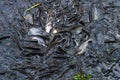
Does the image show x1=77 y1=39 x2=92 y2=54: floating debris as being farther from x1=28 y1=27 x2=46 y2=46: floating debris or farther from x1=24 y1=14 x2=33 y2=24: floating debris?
x1=24 y1=14 x2=33 y2=24: floating debris

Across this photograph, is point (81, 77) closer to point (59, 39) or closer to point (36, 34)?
point (59, 39)

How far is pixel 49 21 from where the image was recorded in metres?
3.18

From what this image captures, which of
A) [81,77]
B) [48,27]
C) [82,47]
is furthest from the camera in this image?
[48,27]

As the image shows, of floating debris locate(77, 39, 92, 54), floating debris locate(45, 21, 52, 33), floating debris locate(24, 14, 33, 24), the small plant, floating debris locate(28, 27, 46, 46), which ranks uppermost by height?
floating debris locate(24, 14, 33, 24)

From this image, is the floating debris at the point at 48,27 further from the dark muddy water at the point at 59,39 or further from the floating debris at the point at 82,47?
the floating debris at the point at 82,47

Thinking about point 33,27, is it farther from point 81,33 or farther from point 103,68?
point 103,68

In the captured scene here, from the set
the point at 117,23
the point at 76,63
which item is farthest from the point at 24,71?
the point at 117,23

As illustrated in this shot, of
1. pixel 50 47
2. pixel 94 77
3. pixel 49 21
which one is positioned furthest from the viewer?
pixel 49 21

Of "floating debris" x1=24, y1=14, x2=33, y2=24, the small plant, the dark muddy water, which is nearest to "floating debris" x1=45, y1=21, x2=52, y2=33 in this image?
the dark muddy water

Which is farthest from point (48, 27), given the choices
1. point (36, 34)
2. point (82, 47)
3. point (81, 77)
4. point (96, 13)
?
point (81, 77)

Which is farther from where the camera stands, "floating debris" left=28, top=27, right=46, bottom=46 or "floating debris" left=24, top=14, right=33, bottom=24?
"floating debris" left=24, top=14, right=33, bottom=24

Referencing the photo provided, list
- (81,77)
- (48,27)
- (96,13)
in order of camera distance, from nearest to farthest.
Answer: (81,77)
(48,27)
(96,13)

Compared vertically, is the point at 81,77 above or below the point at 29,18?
below

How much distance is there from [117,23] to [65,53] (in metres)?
0.55
